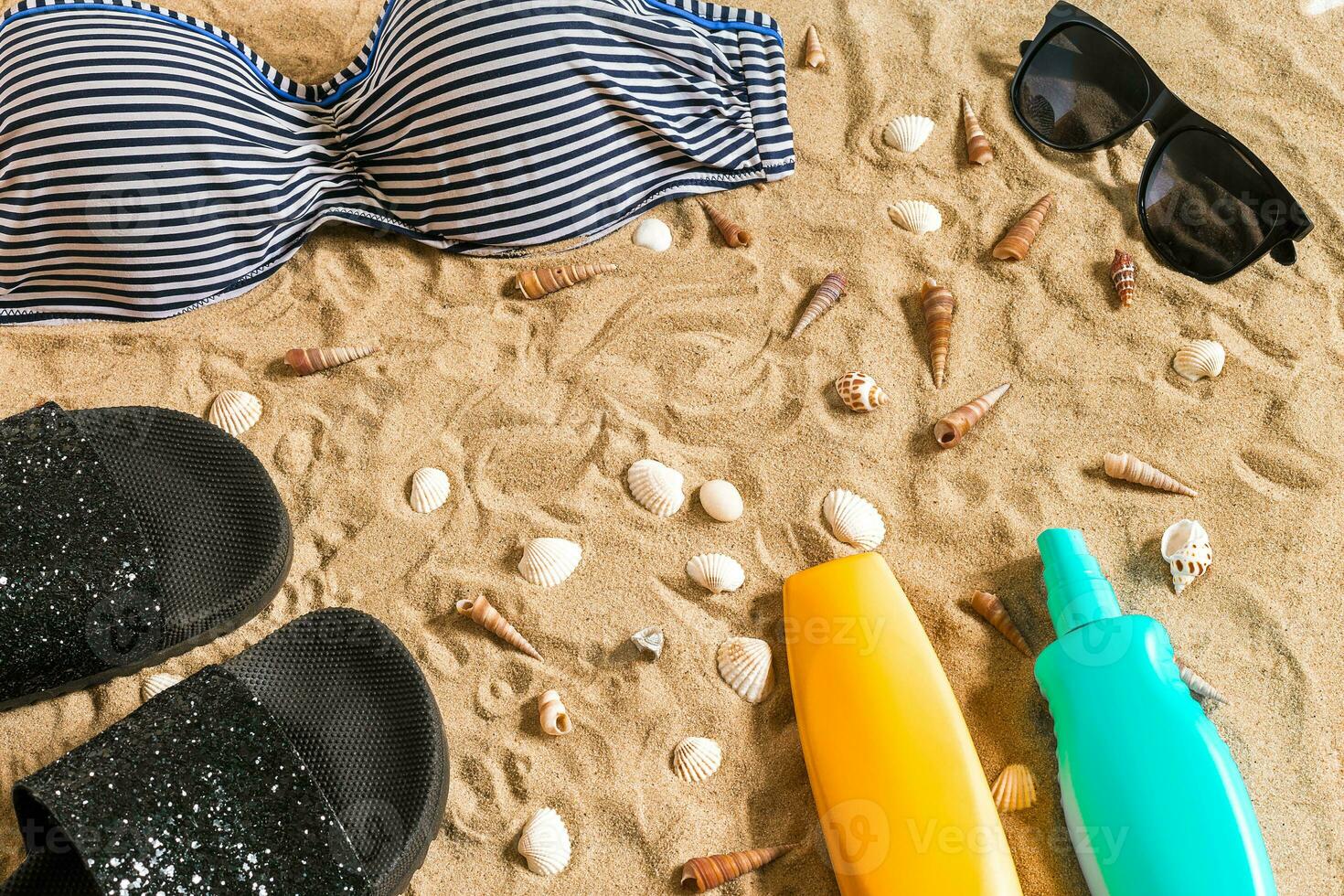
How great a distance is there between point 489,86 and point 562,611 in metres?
1.01

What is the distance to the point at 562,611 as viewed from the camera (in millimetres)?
1795

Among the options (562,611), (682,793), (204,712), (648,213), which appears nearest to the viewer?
(204,712)

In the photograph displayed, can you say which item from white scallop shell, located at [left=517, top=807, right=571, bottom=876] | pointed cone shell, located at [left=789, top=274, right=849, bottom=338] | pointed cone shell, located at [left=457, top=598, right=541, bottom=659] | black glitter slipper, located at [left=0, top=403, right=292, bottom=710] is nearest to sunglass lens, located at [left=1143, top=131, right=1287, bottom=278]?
pointed cone shell, located at [left=789, top=274, right=849, bottom=338]

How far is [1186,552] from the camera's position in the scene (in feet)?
5.78

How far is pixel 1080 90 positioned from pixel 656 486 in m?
1.28

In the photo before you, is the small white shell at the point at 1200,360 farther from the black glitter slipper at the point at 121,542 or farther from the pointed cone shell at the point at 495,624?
the black glitter slipper at the point at 121,542

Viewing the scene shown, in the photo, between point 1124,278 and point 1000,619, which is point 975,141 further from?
point 1000,619

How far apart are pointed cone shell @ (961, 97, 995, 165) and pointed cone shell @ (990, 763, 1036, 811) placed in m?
1.29

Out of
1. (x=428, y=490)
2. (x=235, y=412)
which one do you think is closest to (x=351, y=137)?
(x=235, y=412)

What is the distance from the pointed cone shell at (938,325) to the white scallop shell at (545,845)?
1.10 meters

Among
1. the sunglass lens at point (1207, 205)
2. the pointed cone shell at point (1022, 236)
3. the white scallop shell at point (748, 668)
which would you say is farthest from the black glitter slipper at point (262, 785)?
the sunglass lens at point (1207, 205)

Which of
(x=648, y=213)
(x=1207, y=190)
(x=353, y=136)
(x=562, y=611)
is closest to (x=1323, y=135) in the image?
(x=1207, y=190)

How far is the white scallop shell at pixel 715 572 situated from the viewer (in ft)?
5.88

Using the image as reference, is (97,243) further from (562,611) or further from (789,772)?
(789,772)
